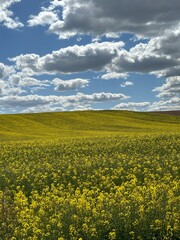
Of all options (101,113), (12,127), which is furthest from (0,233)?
(101,113)

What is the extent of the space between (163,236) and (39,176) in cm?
1026

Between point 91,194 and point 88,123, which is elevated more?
point 88,123

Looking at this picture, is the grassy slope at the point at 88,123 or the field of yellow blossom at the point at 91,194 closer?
the field of yellow blossom at the point at 91,194

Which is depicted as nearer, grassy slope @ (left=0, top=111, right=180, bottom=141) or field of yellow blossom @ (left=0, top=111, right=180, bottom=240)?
field of yellow blossom @ (left=0, top=111, right=180, bottom=240)

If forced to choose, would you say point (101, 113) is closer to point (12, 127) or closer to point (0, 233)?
point (12, 127)

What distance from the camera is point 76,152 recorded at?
27391mm

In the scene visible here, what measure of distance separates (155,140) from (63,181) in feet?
51.4

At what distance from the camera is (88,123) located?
68.4 meters

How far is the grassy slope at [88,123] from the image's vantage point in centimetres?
5691

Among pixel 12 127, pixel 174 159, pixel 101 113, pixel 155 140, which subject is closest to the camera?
pixel 174 159

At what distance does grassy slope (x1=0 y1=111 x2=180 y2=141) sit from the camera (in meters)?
56.9

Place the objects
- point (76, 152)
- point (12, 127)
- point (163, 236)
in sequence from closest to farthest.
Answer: point (163, 236), point (76, 152), point (12, 127)

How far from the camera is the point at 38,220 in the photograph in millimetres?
9844

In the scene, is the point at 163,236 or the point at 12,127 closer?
the point at 163,236
